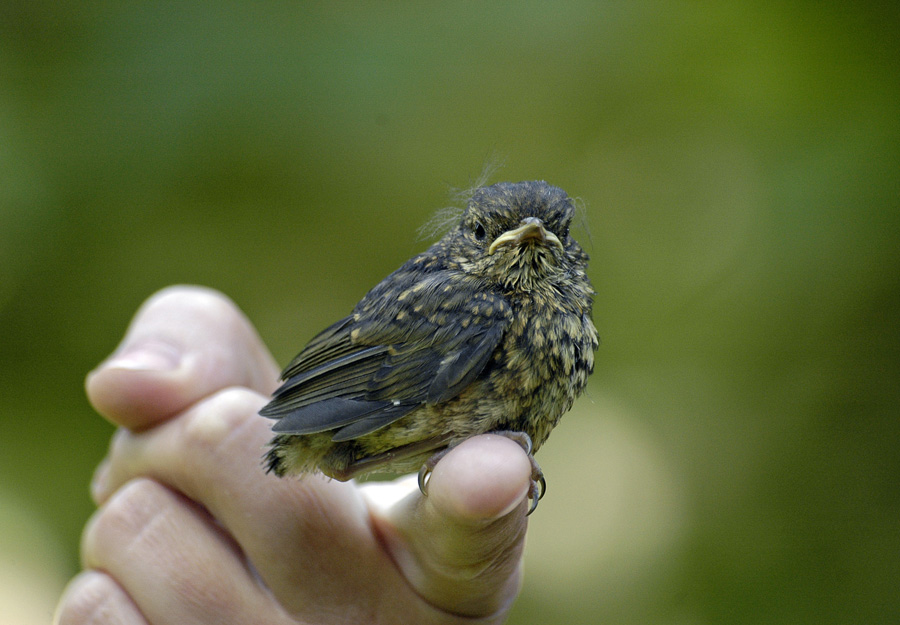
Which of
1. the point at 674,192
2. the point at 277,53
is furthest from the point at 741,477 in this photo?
the point at 277,53

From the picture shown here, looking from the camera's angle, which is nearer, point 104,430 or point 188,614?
point 188,614

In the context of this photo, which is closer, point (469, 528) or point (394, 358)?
point (469, 528)

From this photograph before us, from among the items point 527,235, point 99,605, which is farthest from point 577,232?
point 99,605

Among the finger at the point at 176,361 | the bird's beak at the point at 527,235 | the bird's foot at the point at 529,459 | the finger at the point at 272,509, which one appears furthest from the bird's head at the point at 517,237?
the finger at the point at 176,361

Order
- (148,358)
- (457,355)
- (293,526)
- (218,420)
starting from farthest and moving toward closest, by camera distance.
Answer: (148,358) < (218,420) < (293,526) < (457,355)

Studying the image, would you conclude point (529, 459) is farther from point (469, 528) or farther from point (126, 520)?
point (126, 520)

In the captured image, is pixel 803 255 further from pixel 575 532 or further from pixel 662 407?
pixel 575 532
